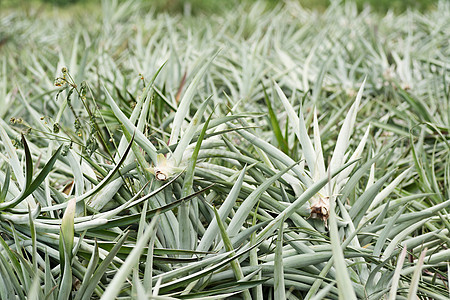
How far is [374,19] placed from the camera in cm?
247

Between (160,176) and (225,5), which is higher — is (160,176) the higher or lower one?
the lower one

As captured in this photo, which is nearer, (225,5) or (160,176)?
(160,176)

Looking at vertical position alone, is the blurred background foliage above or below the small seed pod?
above

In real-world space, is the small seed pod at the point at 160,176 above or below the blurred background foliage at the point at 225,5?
below

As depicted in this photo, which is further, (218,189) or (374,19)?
(374,19)

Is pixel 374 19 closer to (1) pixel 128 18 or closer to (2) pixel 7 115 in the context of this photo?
(1) pixel 128 18

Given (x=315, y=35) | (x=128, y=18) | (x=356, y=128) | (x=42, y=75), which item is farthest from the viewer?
(x=128, y=18)

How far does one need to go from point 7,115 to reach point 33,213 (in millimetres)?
752

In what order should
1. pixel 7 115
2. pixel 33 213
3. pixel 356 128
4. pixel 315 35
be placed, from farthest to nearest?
1. pixel 315 35
2. pixel 7 115
3. pixel 356 128
4. pixel 33 213

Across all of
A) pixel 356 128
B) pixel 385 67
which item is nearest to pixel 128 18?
pixel 385 67

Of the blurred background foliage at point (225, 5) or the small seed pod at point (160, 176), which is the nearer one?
the small seed pod at point (160, 176)

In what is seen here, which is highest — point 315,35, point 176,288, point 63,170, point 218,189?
point 315,35

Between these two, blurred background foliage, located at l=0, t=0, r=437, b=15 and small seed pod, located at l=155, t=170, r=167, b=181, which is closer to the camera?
small seed pod, located at l=155, t=170, r=167, b=181

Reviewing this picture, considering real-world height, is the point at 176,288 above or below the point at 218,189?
below
